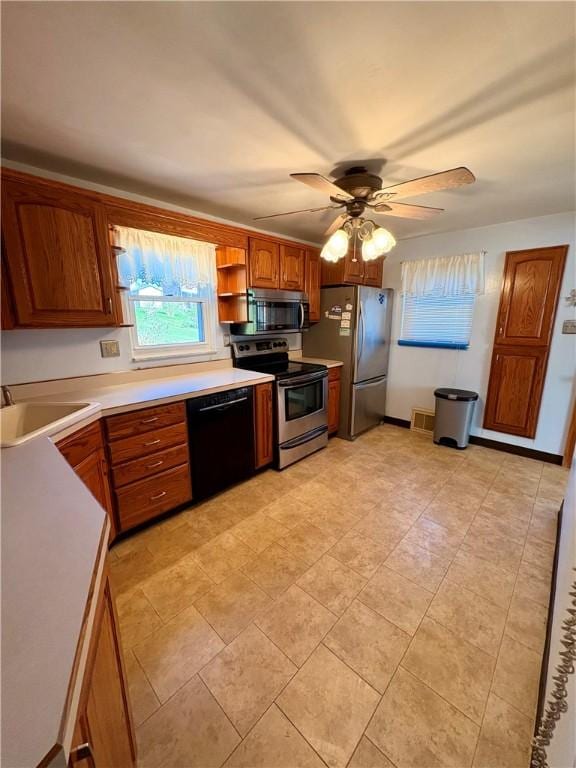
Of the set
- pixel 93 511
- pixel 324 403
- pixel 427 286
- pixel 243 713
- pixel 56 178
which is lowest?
pixel 243 713

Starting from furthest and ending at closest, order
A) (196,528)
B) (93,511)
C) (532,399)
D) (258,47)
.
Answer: (532,399), (196,528), (258,47), (93,511)

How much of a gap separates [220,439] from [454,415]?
8.34 ft

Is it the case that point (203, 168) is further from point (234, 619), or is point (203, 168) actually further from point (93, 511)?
point (234, 619)

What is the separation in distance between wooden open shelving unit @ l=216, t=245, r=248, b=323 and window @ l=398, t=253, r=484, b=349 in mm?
2084

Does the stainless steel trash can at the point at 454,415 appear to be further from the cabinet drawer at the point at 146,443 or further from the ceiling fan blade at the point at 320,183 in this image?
the cabinet drawer at the point at 146,443

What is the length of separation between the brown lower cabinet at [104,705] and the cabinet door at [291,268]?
2.84 meters

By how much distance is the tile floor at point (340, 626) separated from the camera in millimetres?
1107

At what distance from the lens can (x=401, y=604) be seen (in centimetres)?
161

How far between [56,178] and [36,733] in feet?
8.61

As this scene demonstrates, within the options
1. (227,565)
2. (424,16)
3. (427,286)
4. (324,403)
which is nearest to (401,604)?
(227,565)

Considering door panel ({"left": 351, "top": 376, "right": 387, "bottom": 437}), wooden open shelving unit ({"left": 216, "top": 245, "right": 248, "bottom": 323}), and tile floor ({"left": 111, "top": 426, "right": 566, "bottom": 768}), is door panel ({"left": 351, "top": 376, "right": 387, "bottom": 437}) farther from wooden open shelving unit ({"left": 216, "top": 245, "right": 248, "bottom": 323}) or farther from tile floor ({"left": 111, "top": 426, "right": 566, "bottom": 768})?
wooden open shelving unit ({"left": 216, "top": 245, "right": 248, "bottom": 323})

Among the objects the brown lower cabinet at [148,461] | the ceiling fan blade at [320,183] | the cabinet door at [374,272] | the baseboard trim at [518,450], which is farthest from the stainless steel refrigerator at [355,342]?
the brown lower cabinet at [148,461]

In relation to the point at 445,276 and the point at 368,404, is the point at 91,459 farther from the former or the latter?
the point at 445,276

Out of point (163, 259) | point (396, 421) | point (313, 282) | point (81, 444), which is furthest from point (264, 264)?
point (396, 421)
